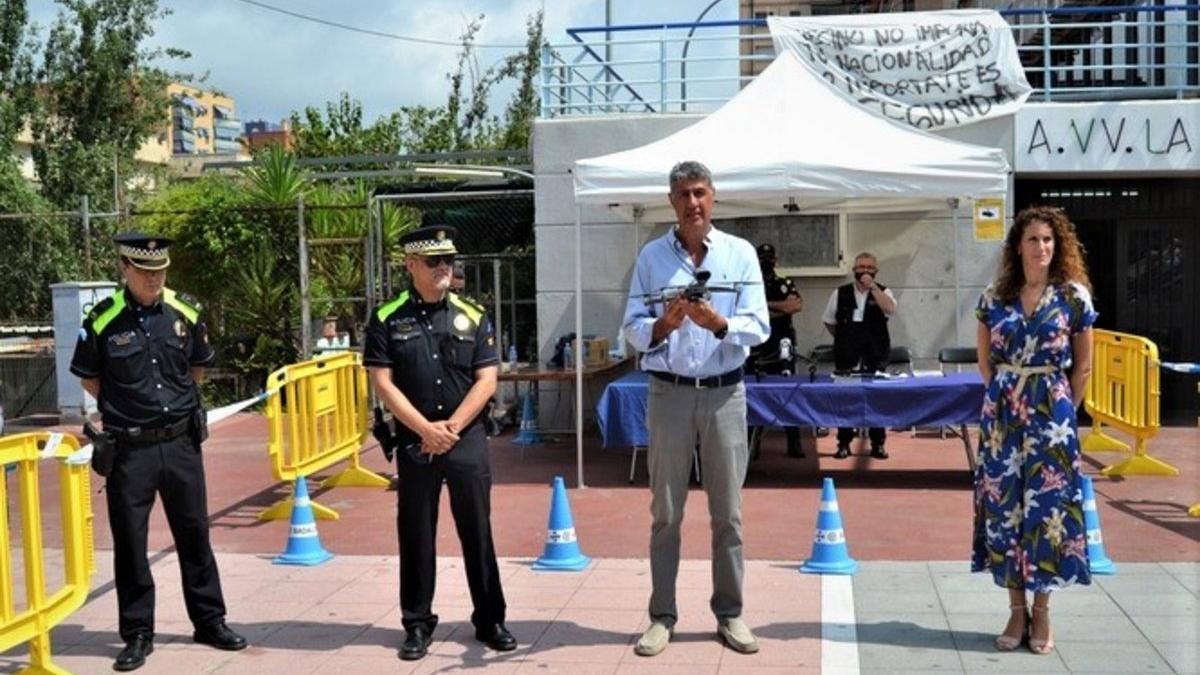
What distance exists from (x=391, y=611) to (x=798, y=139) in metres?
5.62

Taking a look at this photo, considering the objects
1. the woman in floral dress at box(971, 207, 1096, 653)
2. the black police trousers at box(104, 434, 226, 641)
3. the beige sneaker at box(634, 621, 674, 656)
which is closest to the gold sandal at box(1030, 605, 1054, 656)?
the woman in floral dress at box(971, 207, 1096, 653)

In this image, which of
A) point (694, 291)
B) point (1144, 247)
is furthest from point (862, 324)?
point (694, 291)

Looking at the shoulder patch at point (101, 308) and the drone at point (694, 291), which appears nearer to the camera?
the drone at point (694, 291)

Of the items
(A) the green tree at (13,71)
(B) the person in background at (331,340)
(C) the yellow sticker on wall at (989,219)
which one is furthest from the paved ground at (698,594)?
(A) the green tree at (13,71)

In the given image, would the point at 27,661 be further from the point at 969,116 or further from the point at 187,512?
the point at 969,116

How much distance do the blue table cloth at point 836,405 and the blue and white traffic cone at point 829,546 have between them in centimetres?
265

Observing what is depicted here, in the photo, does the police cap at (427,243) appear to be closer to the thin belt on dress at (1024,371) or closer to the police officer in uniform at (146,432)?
the police officer in uniform at (146,432)

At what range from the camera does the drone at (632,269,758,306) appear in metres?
5.48

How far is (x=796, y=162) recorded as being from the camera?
33.4 feet

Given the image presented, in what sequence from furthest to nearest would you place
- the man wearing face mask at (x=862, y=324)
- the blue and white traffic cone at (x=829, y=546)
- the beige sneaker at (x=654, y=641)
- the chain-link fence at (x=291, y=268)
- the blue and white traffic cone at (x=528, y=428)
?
the chain-link fence at (x=291, y=268) → the blue and white traffic cone at (x=528, y=428) → the man wearing face mask at (x=862, y=324) → the blue and white traffic cone at (x=829, y=546) → the beige sneaker at (x=654, y=641)

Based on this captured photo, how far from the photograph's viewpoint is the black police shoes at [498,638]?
596 cm

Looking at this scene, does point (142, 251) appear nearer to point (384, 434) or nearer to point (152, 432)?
point (152, 432)

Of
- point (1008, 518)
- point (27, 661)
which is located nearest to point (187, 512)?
point (27, 661)

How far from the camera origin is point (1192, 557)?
7.64m
